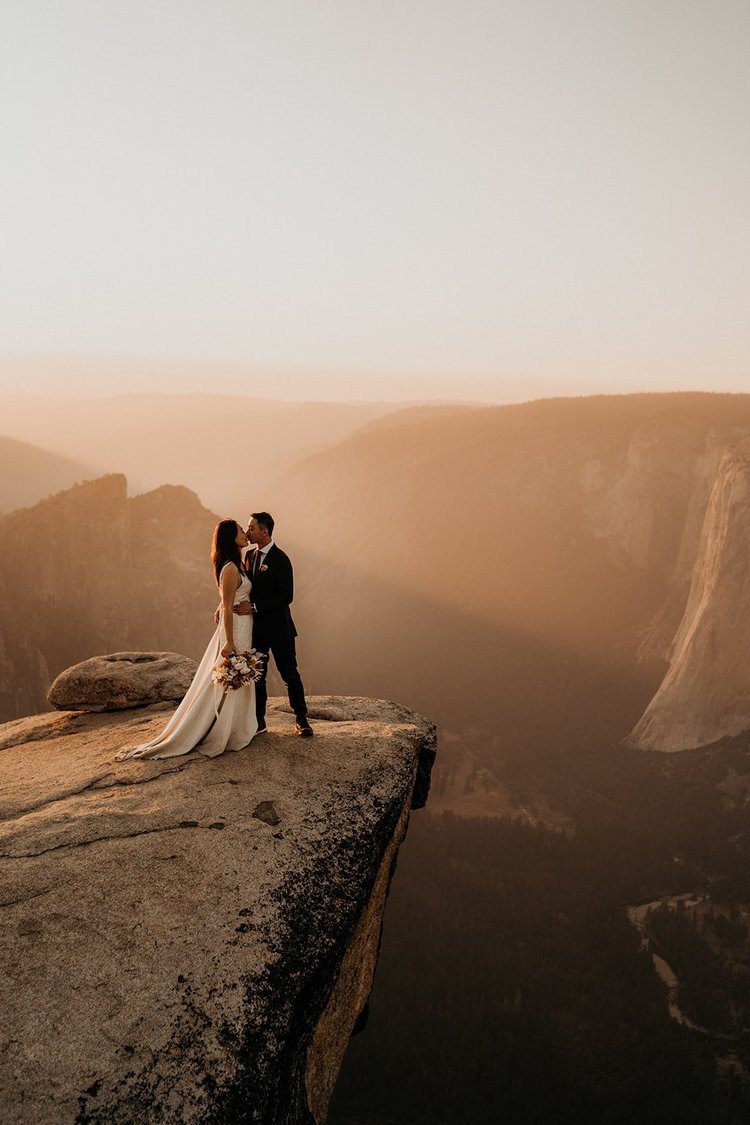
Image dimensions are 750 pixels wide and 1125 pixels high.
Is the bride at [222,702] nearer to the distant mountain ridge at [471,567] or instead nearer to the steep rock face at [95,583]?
the distant mountain ridge at [471,567]

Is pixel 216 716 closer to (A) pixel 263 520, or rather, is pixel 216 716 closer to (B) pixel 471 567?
(A) pixel 263 520

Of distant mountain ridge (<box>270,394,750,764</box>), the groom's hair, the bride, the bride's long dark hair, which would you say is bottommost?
distant mountain ridge (<box>270,394,750,764</box>)

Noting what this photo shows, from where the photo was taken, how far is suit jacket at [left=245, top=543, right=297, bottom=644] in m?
7.66

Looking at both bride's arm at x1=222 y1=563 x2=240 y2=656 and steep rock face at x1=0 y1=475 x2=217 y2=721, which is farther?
steep rock face at x1=0 y1=475 x2=217 y2=721

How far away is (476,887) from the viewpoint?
32031 mm

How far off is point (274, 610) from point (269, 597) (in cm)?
18

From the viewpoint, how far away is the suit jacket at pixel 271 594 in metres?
7.66

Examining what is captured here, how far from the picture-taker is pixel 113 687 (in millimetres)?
11102

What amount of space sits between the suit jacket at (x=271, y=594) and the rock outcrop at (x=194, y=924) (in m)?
1.42

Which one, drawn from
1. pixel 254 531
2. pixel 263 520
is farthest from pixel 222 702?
pixel 263 520

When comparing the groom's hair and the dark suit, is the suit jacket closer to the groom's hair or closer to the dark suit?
the dark suit

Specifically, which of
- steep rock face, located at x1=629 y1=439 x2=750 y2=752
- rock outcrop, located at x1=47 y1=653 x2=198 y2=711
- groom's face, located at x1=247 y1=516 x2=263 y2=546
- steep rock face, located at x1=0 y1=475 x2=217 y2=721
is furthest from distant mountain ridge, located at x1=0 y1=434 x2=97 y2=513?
groom's face, located at x1=247 y1=516 x2=263 y2=546

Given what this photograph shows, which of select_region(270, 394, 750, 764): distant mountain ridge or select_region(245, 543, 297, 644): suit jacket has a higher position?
select_region(245, 543, 297, 644): suit jacket

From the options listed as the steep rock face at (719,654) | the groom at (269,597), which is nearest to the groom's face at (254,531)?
the groom at (269,597)
